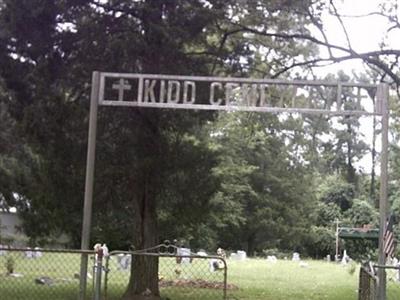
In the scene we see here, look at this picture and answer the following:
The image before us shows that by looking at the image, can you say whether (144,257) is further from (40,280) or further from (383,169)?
(383,169)

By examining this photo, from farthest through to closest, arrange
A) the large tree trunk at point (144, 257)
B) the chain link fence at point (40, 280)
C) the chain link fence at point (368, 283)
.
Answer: the chain link fence at point (40, 280) < the large tree trunk at point (144, 257) < the chain link fence at point (368, 283)

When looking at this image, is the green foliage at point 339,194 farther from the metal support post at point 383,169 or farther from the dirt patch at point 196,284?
the metal support post at point 383,169

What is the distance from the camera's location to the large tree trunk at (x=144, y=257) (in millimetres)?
14398

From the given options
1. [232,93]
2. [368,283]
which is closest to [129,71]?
[232,93]

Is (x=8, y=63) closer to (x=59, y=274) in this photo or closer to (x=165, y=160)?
(x=165, y=160)

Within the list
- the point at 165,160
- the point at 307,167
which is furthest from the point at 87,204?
the point at 307,167

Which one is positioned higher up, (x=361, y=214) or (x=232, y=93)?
(x=232, y=93)

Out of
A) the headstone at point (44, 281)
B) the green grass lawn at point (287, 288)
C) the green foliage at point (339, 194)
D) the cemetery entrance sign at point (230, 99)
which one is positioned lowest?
the green grass lawn at point (287, 288)

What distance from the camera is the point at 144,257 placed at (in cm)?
1449

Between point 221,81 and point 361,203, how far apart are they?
4795 centimetres

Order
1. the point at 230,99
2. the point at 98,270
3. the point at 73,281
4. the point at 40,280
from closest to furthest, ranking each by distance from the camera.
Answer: the point at 98,270, the point at 230,99, the point at 40,280, the point at 73,281

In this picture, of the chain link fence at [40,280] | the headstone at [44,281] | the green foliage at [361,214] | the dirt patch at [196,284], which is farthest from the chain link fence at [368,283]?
the green foliage at [361,214]

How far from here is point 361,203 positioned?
56250 mm

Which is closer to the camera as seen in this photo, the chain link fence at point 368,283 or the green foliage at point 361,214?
the chain link fence at point 368,283
